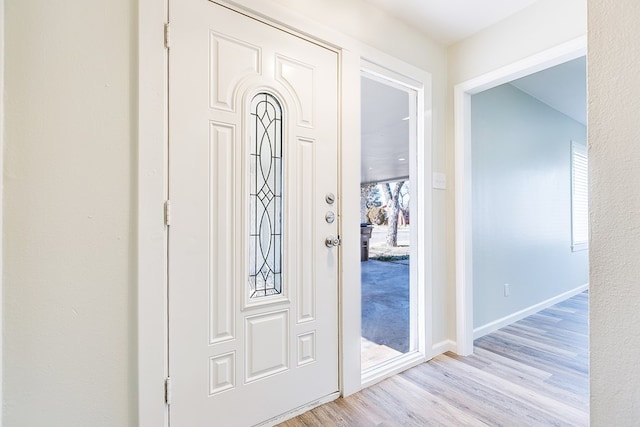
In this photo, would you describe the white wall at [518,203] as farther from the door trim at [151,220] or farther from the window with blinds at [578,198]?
the door trim at [151,220]

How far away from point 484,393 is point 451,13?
236 cm

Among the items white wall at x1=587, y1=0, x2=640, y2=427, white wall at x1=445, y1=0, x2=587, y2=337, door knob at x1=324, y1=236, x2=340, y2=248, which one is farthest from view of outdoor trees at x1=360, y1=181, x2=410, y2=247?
white wall at x1=587, y1=0, x2=640, y2=427

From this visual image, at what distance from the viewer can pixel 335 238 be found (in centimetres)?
170

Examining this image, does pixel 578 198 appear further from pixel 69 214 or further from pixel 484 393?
pixel 69 214

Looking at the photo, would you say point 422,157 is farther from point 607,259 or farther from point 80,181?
point 80,181

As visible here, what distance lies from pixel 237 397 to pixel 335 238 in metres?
0.89

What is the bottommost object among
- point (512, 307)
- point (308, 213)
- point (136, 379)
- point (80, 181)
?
point (512, 307)

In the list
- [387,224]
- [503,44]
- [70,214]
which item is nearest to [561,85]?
[503,44]

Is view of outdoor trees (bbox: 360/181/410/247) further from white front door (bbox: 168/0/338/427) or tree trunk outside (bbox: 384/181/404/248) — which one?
white front door (bbox: 168/0/338/427)

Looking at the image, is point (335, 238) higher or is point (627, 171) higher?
point (627, 171)

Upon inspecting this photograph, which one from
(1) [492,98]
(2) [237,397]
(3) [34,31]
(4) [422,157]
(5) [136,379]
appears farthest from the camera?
(1) [492,98]

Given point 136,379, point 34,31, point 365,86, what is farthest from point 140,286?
point 365,86

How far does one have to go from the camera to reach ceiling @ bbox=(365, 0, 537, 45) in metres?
1.90

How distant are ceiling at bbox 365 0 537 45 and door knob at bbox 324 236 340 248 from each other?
1.46 meters
